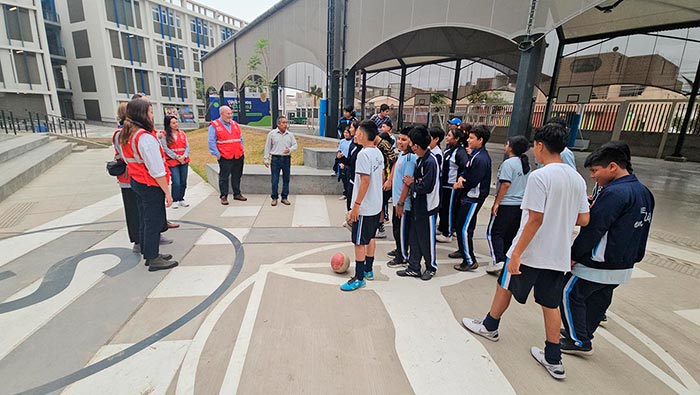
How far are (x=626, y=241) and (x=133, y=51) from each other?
38856 millimetres

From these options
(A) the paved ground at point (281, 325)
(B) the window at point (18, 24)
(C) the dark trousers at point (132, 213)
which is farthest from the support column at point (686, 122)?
(B) the window at point (18, 24)

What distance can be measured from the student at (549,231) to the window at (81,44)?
127 feet

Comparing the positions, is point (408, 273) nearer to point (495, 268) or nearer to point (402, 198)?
point (402, 198)

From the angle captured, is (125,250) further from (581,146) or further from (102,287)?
(581,146)

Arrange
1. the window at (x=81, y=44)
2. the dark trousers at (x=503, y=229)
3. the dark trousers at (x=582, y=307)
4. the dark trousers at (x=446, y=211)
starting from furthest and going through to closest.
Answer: the window at (x=81, y=44) → the dark trousers at (x=446, y=211) → the dark trousers at (x=503, y=229) → the dark trousers at (x=582, y=307)

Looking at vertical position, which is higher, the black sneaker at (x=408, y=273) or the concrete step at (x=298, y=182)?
the concrete step at (x=298, y=182)

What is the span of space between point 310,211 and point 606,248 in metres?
4.75

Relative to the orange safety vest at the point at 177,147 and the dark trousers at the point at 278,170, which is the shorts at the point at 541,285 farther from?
the orange safety vest at the point at 177,147

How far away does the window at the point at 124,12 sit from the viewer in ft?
92.0

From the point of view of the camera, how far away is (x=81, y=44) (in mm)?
28641

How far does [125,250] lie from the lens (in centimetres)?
417

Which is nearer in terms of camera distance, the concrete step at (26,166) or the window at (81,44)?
the concrete step at (26,166)

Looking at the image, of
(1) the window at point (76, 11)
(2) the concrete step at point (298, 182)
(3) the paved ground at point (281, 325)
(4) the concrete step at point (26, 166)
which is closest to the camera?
(3) the paved ground at point (281, 325)

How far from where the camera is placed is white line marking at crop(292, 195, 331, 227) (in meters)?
5.48
